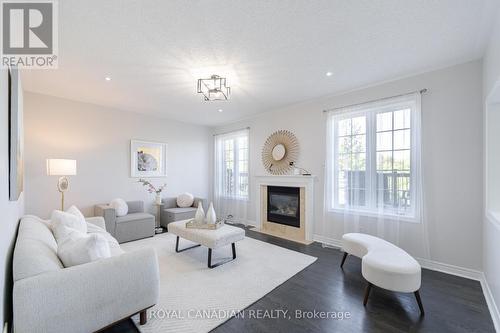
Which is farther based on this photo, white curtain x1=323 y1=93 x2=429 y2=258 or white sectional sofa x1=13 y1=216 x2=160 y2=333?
white curtain x1=323 y1=93 x2=429 y2=258

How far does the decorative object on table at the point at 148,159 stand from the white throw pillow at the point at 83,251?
3.31m

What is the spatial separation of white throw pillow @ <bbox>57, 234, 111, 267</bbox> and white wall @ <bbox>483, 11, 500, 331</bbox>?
3221mm

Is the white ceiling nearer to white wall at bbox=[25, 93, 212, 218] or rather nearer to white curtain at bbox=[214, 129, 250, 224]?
white wall at bbox=[25, 93, 212, 218]

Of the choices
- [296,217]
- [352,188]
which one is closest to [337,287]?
[352,188]

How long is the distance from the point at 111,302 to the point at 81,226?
1.28 metres

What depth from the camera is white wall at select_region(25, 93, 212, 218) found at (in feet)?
12.0

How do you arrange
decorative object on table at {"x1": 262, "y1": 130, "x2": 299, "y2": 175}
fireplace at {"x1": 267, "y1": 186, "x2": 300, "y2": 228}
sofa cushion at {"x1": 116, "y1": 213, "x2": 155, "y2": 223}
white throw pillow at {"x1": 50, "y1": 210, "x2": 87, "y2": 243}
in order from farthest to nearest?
1. decorative object on table at {"x1": 262, "y1": 130, "x2": 299, "y2": 175}
2. fireplace at {"x1": 267, "y1": 186, "x2": 300, "y2": 228}
3. sofa cushion at {"x1": 116, "y1": 213, "x2": 155, "y2": 223}
4. white throw pillow at {"x1": 50, "y1": 210, "x2": 87, "y2": 243}

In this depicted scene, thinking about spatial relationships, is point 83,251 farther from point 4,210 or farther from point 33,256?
point 4,210

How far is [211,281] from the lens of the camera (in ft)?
8.33

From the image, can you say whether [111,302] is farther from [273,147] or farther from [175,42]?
[273,147]

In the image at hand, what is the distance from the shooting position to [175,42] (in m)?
2.23

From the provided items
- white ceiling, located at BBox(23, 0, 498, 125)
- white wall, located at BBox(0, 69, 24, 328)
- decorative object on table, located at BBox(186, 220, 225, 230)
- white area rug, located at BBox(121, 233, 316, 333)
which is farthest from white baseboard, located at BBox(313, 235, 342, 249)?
white wall, located at BBox(0, 69, 24, 328)

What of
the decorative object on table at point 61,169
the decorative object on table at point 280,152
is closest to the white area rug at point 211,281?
the decorative object on table at point 61,169

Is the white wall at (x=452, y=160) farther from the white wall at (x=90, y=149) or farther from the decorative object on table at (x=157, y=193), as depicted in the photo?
the white wall at (x=90, y=149)
